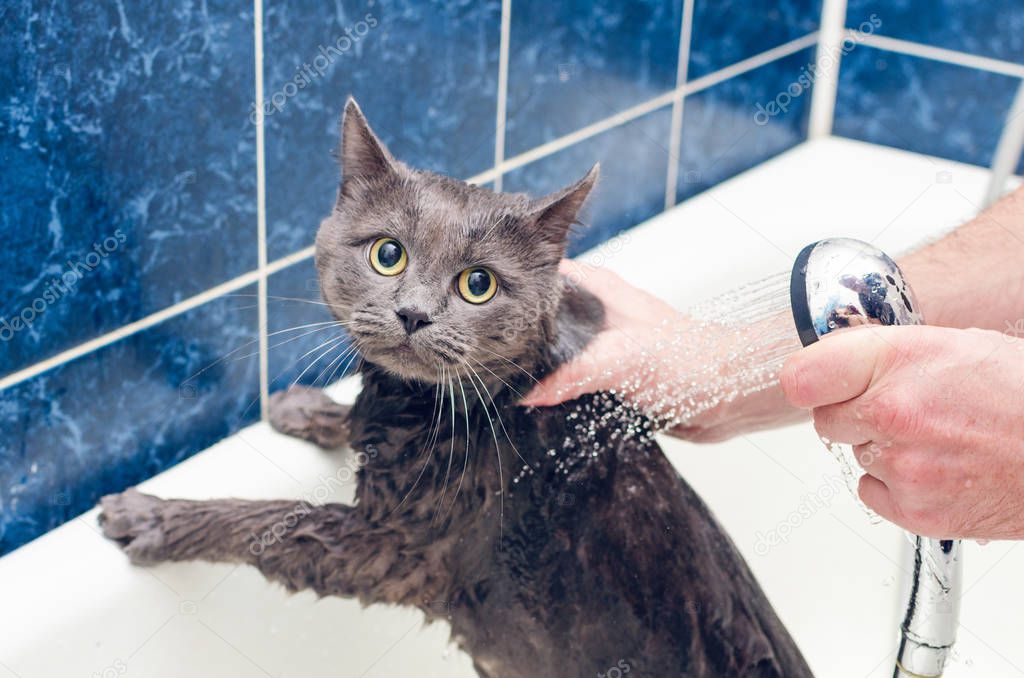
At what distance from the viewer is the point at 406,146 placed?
1305 millimetres

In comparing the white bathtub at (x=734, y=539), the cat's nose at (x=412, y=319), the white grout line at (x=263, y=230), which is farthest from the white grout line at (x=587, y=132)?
the cat's nose at (x=412, y=319)

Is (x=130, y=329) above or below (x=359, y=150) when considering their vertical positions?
below

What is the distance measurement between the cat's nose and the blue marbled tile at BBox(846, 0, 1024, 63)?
1214mm

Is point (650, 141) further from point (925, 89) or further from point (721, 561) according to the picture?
point (721, 561)

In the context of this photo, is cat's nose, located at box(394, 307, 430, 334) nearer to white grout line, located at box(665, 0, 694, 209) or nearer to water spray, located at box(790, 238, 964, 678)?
water spray, located at box(790, 238, 964, 678)

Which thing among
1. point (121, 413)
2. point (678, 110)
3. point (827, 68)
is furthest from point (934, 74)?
point (121, 413)

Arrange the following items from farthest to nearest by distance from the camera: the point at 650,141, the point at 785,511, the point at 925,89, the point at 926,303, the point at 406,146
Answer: the point at 925,89
the point at 650,141
the point at 785,511
the point at 406,146
the point at 926,303

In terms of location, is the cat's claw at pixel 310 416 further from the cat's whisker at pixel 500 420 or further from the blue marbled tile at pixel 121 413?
the cat's whisker at pixel 500 420

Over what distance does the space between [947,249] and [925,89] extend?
715 millimetres

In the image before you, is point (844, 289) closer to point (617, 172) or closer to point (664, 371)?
point (664, 371)

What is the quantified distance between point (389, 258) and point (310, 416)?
329 mm

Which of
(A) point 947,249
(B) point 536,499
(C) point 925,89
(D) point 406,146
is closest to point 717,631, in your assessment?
(B) point 536,499

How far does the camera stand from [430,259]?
36.3 inches

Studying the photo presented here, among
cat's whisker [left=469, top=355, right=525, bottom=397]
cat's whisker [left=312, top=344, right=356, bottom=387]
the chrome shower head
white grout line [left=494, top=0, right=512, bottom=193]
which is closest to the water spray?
the chrome shower head
